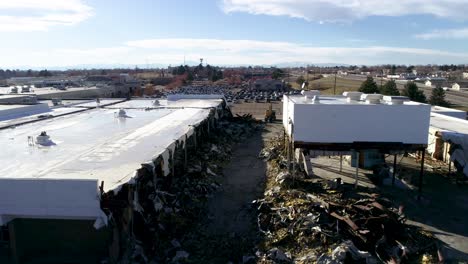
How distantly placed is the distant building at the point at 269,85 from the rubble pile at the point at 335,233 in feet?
228

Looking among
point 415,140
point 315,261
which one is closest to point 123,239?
point 315,261

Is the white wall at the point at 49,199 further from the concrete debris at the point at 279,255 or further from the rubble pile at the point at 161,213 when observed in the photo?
the concrete debris at the point at 279,255

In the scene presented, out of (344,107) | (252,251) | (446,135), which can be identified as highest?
(344,107)

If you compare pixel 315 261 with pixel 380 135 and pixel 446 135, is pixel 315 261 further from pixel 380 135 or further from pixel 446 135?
pixel 446 135

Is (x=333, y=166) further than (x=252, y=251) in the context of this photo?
Yes

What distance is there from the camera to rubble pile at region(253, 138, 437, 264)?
12062mm

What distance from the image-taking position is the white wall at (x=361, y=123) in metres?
17.7

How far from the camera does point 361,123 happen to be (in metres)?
17.9

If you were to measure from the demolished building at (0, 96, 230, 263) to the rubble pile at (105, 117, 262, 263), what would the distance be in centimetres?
8

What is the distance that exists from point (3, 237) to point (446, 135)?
2141cm

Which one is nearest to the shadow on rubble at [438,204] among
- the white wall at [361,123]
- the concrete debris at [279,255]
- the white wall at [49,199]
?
the white wall at [361,123]

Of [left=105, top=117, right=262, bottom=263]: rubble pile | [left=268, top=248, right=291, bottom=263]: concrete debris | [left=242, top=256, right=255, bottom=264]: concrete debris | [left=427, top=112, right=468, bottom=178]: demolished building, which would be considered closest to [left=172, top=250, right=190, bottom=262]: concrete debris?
[left=105, top=117, right=262, bottom=263]: rubble pile

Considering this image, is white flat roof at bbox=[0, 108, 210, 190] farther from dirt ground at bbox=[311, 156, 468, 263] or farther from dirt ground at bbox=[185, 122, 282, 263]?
dirt ground at bbox=[311, 156, 468, 263]

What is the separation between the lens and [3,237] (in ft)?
40.1
